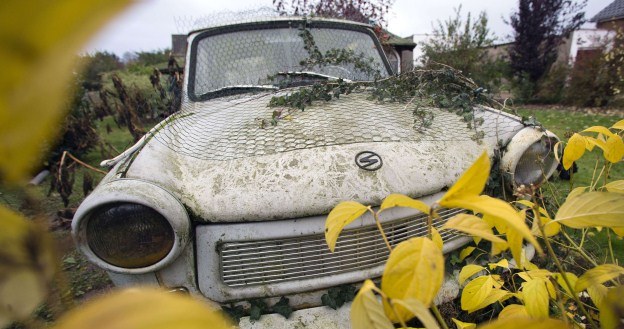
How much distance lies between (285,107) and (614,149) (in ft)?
5.49

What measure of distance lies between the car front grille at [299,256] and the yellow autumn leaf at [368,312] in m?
1.05

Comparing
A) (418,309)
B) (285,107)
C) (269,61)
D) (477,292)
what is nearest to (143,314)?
(418,309)

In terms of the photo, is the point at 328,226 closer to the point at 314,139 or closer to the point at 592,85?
the point at 314,139

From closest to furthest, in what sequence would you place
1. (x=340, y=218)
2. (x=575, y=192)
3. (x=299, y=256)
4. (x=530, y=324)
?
(x=530, y=324), (x=340, y=218), (x=575, y=192), (x=299, y=256)

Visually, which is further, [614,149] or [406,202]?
[614,149]

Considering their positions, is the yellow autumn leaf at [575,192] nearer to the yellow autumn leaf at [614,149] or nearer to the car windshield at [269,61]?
the yellow autumn leaf at [614,149]

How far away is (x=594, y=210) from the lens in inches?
24.0

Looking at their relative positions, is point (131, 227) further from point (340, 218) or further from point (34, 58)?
point (34, 58)

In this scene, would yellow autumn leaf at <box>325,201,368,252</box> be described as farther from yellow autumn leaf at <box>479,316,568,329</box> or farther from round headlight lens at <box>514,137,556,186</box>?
round headlight lens at <box>514,137,556,186</box>

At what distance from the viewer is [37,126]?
191 millimetres

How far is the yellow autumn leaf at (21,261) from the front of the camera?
237 mm

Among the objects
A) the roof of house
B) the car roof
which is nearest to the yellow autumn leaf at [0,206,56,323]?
the car roof

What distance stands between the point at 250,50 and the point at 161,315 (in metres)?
2.87

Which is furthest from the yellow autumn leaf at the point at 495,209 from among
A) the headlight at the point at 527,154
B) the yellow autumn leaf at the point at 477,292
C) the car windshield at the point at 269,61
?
the car windshield at the point at 269,61
